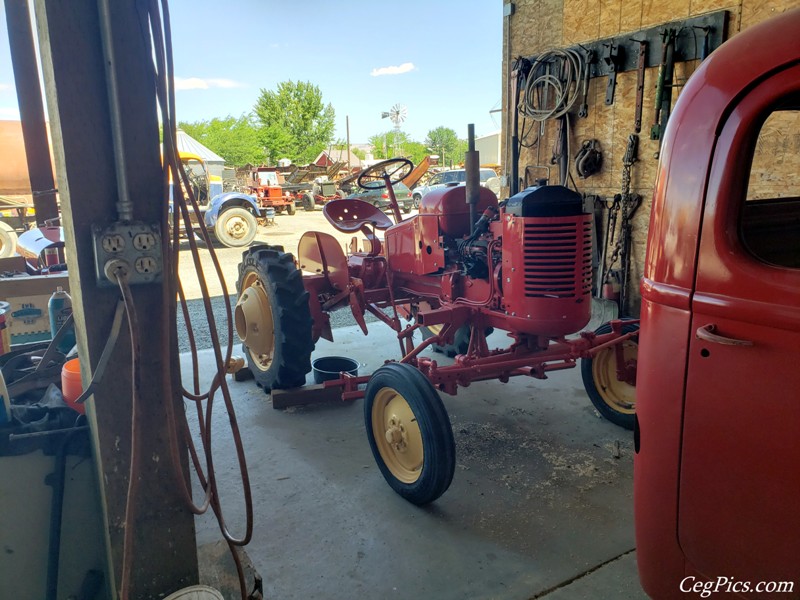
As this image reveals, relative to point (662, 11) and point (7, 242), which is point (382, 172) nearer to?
point (662, 11)

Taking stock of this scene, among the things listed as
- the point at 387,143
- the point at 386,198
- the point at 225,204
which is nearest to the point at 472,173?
the point at 225,204

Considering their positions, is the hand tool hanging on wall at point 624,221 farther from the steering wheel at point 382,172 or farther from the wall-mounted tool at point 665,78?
the steering wheel at point 382,172

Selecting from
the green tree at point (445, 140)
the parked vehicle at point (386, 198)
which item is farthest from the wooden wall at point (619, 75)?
the green tree at point (445, 140)

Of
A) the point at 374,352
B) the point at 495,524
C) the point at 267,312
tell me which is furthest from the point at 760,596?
the point at 374,352

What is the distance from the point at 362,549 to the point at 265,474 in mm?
818

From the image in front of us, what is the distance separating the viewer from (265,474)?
2.93 m

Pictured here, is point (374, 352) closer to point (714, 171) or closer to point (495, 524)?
point (495, 524)

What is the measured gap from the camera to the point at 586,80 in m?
5.52

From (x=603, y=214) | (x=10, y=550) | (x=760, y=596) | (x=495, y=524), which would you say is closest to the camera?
(x=760, y=596)

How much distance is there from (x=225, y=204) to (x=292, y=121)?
30.5 m

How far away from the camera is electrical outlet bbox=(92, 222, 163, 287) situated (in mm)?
1322

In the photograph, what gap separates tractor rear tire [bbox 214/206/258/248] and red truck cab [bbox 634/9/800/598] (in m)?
11.8

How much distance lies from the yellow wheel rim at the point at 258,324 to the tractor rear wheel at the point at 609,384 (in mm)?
2017

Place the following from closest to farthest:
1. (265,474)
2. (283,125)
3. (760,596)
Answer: (760,596) → (265,474) → (283,125)
